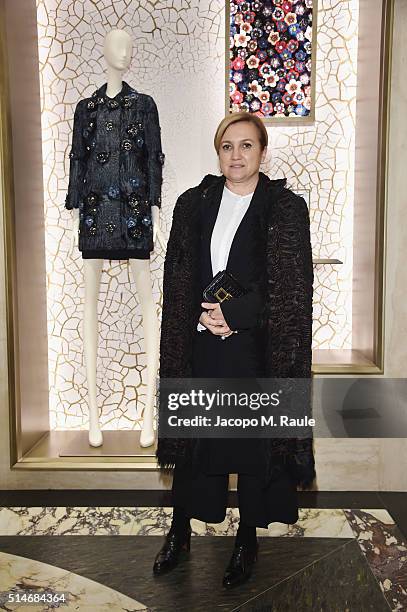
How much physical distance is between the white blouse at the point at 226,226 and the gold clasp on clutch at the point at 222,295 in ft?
0.34

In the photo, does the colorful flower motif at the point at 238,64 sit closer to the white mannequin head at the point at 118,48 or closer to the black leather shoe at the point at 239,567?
the white mannequin head at the point at 118,48

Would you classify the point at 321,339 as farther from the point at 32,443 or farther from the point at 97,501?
the point at 32,443

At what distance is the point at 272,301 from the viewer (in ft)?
6.86

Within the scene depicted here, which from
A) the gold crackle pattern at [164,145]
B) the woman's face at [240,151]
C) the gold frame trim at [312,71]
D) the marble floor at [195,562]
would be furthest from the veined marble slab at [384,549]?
the gold frame trim at [312,71]

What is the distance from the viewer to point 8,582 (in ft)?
7.23

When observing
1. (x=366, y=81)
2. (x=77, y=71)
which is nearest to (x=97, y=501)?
(x=77, y=71)

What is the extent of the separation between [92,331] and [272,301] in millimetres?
1396

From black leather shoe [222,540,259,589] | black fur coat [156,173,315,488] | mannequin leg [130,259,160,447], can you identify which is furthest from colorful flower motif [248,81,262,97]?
black leather shoe [222,540,259,589]

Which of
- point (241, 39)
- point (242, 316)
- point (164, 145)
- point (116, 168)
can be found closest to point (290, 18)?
point (241, 39)

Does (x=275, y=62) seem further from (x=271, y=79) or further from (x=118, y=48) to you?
(x=118, y=48)

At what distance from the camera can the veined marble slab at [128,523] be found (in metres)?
2.65

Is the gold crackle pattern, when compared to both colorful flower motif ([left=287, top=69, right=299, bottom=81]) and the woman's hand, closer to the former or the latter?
colorful flower motif ([left=287, top=69, right=299, bottom=81])

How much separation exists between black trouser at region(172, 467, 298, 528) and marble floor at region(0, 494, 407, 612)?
262 mm

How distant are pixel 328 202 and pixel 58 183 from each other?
5.39ft
